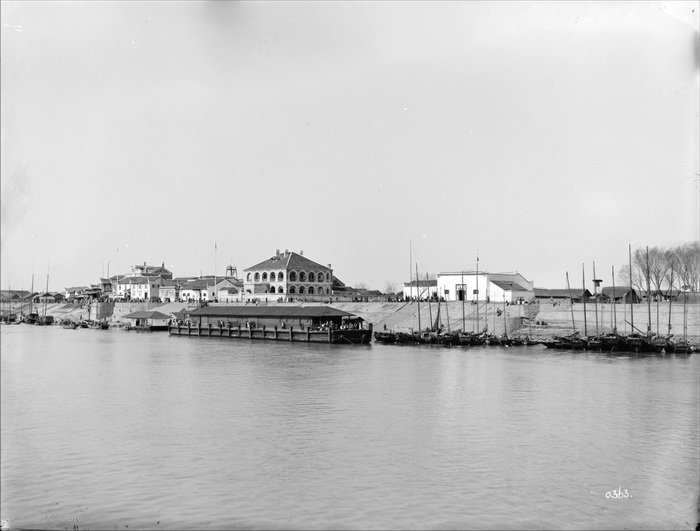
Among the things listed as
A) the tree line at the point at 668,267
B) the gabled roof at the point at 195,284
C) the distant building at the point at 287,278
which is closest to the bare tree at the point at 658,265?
the tree line at the point at 668,267

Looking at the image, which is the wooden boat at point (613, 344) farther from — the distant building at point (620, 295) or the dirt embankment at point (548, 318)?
the distant building at point (620, 295)

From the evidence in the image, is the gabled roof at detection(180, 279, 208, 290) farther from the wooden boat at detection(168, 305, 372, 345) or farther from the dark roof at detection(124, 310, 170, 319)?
the wooden boat at detection(168, 305, 372, 345)

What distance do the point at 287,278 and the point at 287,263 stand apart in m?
2.58

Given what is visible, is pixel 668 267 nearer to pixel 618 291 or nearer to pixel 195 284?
pixel 618 291

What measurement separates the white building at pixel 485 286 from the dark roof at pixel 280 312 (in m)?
24.6

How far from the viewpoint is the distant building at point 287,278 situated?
121500 mm

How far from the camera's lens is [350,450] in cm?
2133

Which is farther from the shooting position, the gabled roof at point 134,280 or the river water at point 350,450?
the gabled roof at point 134,280

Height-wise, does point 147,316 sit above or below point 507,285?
below

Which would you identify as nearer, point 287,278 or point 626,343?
point 626,343

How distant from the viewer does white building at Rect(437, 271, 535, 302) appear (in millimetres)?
89938

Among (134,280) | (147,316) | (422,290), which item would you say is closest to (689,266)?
(422,290)

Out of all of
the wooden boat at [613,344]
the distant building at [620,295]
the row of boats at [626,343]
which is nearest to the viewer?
the row of boats at [626,343]

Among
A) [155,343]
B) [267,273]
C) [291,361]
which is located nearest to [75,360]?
[291,361]
